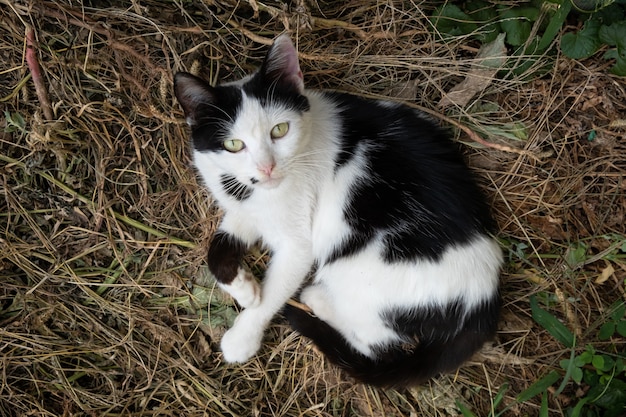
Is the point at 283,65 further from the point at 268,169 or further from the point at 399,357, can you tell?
the point at 399,357

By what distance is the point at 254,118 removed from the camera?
4.51 ft

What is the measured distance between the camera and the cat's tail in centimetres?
164

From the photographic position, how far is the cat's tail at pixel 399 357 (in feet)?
5.37

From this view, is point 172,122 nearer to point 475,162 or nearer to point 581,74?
point 475,162

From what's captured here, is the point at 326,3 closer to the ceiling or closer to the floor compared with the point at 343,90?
closer to the ceiling

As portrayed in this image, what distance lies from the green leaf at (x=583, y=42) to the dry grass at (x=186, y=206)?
10 centimetres

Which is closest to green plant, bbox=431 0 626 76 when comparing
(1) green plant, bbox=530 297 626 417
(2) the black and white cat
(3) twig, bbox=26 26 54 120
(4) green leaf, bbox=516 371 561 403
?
(2) the black and white cat

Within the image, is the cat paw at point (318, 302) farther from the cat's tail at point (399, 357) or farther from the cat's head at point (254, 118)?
the cat's head at point (254, 118)

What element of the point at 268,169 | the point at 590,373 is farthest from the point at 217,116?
the point at 590,373

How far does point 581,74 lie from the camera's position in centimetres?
180

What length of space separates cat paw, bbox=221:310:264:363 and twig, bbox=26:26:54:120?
104 cm

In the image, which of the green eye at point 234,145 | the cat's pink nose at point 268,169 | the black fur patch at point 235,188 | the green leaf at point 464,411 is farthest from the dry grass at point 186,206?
the cat's pink nose at point 268,169

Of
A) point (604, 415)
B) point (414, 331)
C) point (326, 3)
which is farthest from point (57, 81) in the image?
point (604, 415)

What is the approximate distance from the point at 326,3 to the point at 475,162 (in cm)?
85
